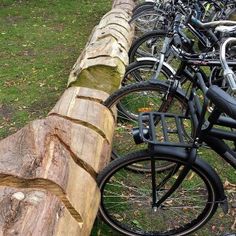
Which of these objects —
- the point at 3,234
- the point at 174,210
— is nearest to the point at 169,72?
the point at 174,210

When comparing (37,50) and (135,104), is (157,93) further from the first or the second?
(37,50)

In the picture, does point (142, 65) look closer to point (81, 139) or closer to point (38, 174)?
point (81, 139)

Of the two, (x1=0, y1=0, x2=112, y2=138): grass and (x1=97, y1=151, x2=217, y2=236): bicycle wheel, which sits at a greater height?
(x1=97, y1=151, x2=217, y2=236): bicycle wheel

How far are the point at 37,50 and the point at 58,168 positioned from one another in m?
4.99

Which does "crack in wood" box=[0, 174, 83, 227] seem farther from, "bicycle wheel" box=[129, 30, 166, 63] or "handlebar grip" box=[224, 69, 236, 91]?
"bicycle wheel" box=[129, 30, 166, 63]

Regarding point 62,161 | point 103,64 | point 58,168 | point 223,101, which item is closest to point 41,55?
point 103,64

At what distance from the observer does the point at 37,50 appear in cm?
732

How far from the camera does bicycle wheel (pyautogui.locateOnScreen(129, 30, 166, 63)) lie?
18.6 feet

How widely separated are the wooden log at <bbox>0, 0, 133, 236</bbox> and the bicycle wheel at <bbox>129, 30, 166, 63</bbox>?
1942 millimetres

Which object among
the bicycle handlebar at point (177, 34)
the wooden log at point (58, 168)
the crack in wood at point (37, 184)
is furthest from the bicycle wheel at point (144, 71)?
the crack in wood at point (37, 184)

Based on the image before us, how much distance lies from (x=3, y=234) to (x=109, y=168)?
A: 1041 mm

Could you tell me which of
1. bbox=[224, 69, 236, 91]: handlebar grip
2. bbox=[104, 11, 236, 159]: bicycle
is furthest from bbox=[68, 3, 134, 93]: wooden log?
bbox=[224, 69, 236, 91]: handlebar grip

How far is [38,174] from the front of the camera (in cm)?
255

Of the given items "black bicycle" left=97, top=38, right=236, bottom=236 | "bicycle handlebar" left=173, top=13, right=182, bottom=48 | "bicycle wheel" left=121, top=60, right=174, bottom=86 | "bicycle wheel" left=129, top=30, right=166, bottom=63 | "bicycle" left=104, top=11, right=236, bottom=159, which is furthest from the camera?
"bicycle wheel" left=129, top=30, right=166, bottom=63
